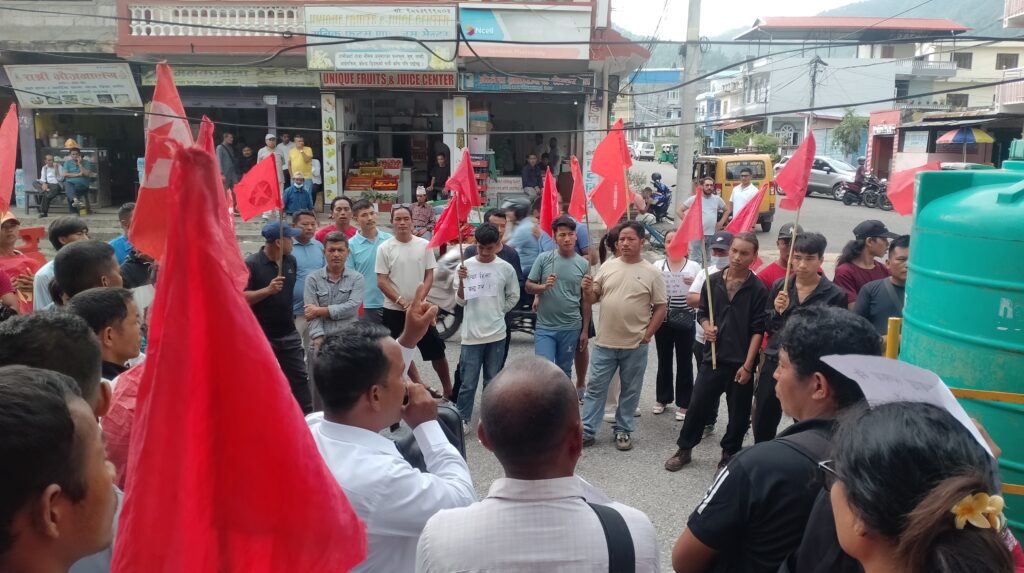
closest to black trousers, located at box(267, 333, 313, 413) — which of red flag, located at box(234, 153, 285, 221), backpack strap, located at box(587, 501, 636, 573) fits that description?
red flag, located at box(234, 153, 285, 221)

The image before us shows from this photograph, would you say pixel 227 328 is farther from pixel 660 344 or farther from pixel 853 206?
pixel 853 206

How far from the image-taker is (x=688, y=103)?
14266 millimetres

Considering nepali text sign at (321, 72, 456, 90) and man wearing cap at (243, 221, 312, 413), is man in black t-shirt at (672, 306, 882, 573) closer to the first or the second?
man wearing cap at (243, 221, 312, 413)

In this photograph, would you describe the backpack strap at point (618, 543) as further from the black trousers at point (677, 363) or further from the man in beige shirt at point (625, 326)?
the black trousers at point (677, 363)

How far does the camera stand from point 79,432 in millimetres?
1523

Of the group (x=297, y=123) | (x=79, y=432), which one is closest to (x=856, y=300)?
(x=79, y=432)

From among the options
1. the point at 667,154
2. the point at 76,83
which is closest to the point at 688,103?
the point at 76,83

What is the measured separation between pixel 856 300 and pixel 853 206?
80.8ft

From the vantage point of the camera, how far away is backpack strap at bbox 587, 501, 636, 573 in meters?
1.79

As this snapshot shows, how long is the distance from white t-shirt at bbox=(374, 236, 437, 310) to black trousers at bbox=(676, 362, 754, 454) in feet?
7.90

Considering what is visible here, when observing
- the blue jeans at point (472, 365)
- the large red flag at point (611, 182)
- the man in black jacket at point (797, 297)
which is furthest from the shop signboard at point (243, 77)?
the man in black jacket at point (797, 297)

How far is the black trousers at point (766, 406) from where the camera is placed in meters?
4.86

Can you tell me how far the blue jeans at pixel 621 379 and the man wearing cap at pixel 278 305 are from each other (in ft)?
6.60

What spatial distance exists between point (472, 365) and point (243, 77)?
500 inches
